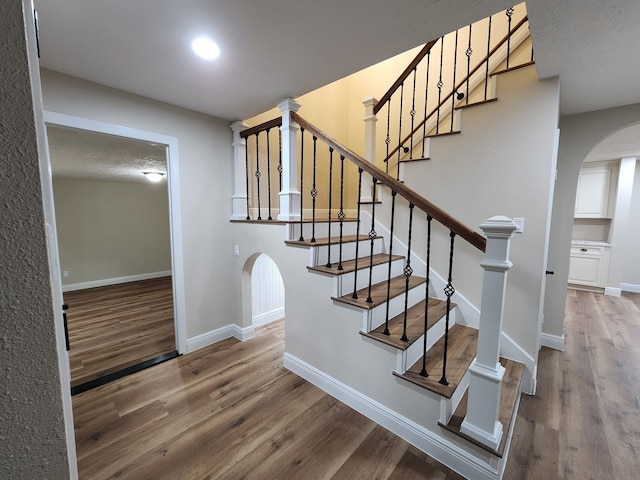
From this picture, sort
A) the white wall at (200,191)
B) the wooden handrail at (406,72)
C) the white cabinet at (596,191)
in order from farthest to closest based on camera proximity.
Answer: the white cabinet at (596,191), the wooden handrail at (406,72), the white wall at (200,191)

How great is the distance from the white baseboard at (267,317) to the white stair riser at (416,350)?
2026 mm

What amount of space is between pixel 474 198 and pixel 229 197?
2302 millimetres

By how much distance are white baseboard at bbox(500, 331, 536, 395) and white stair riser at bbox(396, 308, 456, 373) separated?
493mm

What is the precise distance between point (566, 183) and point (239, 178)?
3181 mm

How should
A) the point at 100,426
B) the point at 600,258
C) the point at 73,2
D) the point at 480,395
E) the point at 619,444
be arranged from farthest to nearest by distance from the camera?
the point at 600,258
the point at 100,426
the point at 619,444
the point at 480,395
the point at 73,2

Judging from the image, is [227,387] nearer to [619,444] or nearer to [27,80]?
[27,80]

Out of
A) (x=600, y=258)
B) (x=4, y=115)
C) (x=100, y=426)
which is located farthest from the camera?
(x=600, y=258)

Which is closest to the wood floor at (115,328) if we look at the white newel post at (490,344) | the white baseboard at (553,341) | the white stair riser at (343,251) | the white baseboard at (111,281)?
the white baseboard at (111,281)

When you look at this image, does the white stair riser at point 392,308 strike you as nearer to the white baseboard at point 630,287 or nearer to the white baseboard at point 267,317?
the white baseboard at point 267,317

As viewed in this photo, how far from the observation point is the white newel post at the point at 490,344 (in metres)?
1.28

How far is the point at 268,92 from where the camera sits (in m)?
2.13

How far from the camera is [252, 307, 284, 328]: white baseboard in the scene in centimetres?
330

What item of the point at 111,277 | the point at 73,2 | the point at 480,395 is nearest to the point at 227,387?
the point at 480,395

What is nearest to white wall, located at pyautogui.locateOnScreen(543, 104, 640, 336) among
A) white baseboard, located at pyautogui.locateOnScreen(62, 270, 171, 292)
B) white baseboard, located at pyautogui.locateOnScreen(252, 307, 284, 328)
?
white baseboard, located at pyautogui.locateOnScreen(252, 307, 284, 328)
